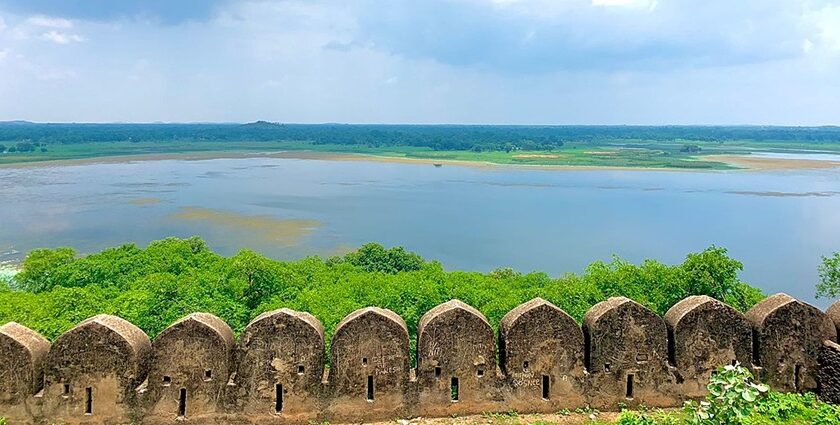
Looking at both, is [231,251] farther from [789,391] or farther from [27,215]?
[789,391]

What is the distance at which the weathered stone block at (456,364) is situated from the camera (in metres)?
8.33

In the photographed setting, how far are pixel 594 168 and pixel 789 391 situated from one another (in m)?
85.6

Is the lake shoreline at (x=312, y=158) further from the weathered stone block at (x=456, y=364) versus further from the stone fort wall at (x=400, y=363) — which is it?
the weathered stone block at (x=456, y=364)

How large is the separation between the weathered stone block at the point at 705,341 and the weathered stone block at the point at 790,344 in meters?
0.22

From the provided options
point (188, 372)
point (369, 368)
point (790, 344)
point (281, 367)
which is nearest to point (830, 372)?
point (790, 344)

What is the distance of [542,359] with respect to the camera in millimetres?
8461

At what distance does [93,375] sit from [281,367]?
2.28 meters

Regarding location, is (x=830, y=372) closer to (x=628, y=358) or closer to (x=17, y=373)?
(x=628, y=358)

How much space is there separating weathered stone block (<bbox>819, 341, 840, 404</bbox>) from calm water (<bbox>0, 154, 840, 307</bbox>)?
24.4m

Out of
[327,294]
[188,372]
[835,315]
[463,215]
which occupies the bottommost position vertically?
[463,215]

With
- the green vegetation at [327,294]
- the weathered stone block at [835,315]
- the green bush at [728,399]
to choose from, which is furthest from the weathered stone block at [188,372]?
the weathered stone block at [835,315]

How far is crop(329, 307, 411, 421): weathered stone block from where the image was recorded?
825 centimetres

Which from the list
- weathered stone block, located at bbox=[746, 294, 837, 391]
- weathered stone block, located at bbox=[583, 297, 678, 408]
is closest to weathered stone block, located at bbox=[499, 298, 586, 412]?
weathered stone block, located at bbox=[583, 297, 678, 408]

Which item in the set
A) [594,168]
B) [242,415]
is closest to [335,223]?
[242,415]
